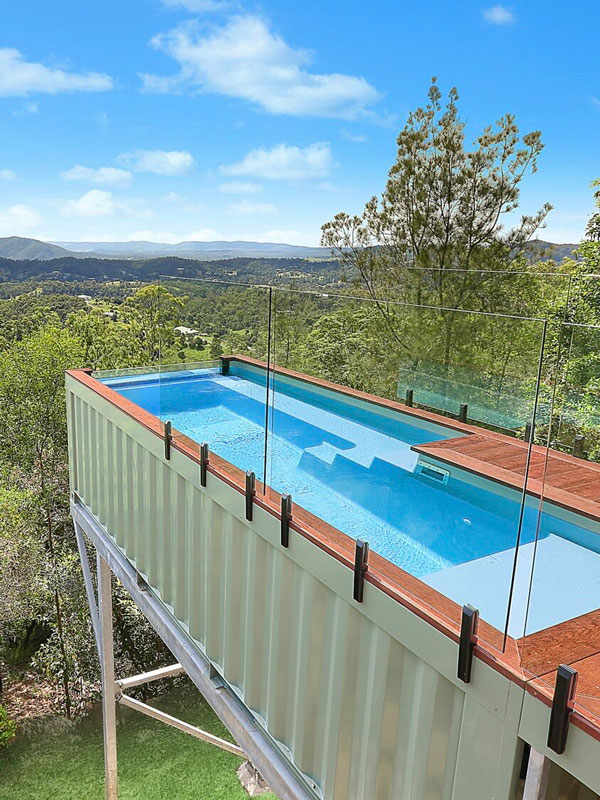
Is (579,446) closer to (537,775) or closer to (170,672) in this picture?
(537,775)

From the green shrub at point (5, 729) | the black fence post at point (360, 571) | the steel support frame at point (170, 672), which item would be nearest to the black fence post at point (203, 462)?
the steel support frame at point (170, 672)

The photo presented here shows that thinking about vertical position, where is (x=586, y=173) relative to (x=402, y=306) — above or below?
above

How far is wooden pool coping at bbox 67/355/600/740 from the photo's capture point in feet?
5.01

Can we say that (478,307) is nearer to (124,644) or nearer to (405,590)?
A: (405,590)

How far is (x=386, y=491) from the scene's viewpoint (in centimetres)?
237

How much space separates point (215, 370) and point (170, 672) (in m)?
3.77

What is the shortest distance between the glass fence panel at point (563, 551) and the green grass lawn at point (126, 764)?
6.40m

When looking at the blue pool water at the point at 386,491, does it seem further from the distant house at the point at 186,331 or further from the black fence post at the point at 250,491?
the distant house at the point at 186,331

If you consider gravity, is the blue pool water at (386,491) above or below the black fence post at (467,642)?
above

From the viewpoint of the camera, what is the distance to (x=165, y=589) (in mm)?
3771

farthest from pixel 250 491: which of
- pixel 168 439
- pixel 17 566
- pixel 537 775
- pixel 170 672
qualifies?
pixel 17 566

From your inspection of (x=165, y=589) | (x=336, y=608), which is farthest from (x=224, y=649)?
(x=336, y=608)

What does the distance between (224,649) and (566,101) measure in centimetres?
1714

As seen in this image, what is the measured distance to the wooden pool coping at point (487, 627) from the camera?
5.01 ft
